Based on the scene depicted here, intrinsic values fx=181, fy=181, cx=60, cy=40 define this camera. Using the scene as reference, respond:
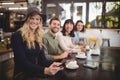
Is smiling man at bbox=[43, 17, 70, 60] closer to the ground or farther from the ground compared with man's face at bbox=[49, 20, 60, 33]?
closer to the ground

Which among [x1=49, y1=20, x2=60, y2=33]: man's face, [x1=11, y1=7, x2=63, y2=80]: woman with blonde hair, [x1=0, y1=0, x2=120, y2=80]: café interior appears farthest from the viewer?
[x1=0, y1=0, x2=120, y2=80]: café interior

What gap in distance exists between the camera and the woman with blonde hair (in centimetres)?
170

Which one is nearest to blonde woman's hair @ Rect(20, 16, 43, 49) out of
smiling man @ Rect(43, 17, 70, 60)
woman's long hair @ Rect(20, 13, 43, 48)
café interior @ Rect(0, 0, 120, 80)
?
woman's long hair @ Rect(20, 13, 43, 48)

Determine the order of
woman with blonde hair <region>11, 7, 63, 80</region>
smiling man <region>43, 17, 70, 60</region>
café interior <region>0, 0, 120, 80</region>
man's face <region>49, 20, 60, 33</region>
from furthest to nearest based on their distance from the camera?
1. café interior <region>0, 0, 120, 80</region>
2. man's face <region>49, 20, 60, 33</region>
3. smiling man <region>43, 17, 70, 60</region>
4. woman with blonde hair <region>11, 7, 63, 80</region>

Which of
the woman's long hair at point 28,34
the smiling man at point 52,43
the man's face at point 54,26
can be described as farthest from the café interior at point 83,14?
the woman's long hair at point 28,34

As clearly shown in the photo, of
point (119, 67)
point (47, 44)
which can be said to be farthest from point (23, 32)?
point (119, 67)

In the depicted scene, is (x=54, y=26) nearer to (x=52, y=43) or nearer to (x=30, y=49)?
(x=52, y=43)

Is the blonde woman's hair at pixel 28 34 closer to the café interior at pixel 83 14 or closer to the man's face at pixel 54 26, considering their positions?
the man's face at pixel 54 26

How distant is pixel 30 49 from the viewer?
1920 mm

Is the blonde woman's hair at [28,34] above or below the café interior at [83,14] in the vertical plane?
below

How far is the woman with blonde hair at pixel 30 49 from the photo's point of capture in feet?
5.58

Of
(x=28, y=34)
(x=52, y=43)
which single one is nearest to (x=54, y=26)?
(x=52, y=43)

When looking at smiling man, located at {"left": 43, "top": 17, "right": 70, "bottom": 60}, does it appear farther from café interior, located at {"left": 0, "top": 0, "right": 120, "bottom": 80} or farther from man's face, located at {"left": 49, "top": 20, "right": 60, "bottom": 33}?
café interior, located at {"left": 0, "top": 0, "right": 120, "bottom": 80}

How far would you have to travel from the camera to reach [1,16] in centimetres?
613
